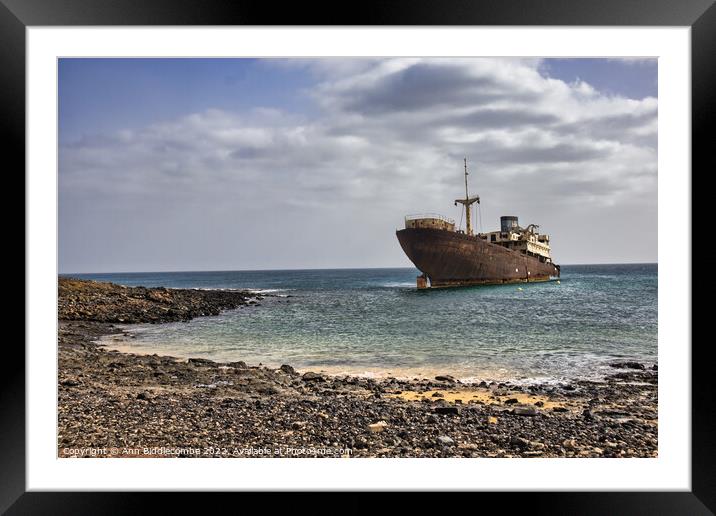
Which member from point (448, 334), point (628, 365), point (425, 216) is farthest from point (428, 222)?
point (628, 365)

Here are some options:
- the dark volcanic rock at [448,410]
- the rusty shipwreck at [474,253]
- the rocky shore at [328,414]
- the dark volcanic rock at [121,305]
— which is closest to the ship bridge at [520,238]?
the rusty shipwreck at [474,253]

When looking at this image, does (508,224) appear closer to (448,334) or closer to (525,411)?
(448,334)

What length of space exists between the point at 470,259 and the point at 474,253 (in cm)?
20

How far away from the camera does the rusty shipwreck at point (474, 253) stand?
9266 mm

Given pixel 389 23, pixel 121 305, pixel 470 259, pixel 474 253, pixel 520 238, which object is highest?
pixel 389 23

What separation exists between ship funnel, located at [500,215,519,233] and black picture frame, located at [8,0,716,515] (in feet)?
21.0

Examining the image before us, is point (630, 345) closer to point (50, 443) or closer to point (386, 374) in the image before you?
point (386, 374)

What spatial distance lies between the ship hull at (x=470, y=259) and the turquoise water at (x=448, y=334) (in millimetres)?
373

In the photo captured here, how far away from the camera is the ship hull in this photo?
10.1 metres

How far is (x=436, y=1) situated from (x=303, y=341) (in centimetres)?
655

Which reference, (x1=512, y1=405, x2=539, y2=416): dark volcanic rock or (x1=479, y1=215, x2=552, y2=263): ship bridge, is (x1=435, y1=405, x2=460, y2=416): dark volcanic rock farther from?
(x1=479, y1=215, x2=552, y2=263): ship bridge

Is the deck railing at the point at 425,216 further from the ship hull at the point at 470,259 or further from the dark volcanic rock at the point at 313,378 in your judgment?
the dark volcanic rock at the point at 313,378

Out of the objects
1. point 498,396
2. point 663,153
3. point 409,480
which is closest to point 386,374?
point 498,396

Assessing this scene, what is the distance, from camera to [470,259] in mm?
10500
